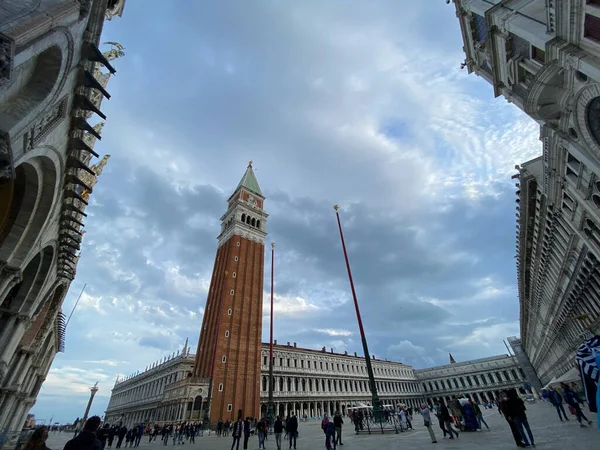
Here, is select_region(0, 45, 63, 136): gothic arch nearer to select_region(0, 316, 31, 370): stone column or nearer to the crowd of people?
the crowd of people

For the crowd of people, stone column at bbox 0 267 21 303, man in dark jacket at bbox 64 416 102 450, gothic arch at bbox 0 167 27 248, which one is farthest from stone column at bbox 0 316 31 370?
man in dark jacket at bbox 64 416 102 450

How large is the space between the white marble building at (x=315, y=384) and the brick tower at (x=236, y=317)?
3.69 meters

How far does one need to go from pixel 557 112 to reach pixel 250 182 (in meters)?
55.9

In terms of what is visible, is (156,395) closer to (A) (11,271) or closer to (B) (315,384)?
(B) (315,384)

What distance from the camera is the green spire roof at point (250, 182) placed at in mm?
61438

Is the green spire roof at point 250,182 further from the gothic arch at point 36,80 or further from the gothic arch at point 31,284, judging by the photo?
the gothic arch at point 36,80

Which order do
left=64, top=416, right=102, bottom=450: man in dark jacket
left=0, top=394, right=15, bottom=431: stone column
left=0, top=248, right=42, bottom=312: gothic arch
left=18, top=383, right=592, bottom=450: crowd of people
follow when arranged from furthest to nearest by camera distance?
1. left=0, top=394, right=15, bottom=431: stone column
2. left=0, top=248, right=42, bottom=312: gothic arch
3. left=18, top=383, right=592, bottom=450: crowd of people
4. left=64, top=416, right=102, bottom=450: man in dark jacket

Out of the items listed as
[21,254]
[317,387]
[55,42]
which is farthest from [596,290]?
[317,387]

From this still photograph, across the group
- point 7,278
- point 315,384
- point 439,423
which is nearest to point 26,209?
point 7,278

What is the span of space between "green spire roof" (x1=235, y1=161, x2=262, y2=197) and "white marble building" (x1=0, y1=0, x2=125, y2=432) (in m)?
45.5

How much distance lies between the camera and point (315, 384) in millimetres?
59281

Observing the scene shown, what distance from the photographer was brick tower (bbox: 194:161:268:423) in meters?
40.3

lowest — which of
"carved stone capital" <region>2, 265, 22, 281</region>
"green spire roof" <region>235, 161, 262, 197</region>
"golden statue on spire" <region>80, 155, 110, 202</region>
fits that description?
"carved stone capital" <region>2, 265, 22, 281</region>

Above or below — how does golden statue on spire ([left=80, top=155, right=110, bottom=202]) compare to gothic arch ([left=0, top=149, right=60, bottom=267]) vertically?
above
